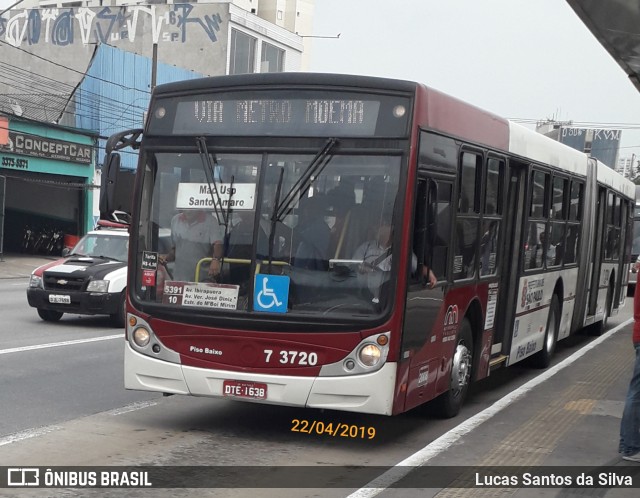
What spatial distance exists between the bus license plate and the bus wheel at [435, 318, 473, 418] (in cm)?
212

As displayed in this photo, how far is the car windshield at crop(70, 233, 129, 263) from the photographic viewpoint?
17.2 metres

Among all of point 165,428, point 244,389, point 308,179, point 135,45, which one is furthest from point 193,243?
point 135,45

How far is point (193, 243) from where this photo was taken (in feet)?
26.9

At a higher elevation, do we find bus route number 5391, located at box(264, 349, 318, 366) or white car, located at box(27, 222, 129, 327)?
bus route number 5391, located at box(264, 349, 318, 366)

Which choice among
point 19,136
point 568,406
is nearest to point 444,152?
point 568,406

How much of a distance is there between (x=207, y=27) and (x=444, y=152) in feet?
160

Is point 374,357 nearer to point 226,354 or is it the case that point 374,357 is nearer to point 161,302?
point 226,354

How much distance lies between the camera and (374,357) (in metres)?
7.71

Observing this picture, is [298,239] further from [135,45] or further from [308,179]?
[135,45]

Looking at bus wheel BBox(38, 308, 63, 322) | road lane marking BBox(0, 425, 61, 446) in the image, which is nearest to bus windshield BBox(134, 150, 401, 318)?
road lane marking BBox(0, 425, 61, 446)

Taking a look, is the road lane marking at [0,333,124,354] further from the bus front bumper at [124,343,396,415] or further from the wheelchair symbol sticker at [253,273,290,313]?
the wheelchair symbol sticker at [253,273,290,313]

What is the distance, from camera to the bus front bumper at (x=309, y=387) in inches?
303

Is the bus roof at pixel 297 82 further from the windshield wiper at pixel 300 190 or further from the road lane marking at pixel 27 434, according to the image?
the road lane marking at pixel 27 434

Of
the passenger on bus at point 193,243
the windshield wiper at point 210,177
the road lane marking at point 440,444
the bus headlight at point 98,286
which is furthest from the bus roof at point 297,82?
the bus headlight at point 98,286
